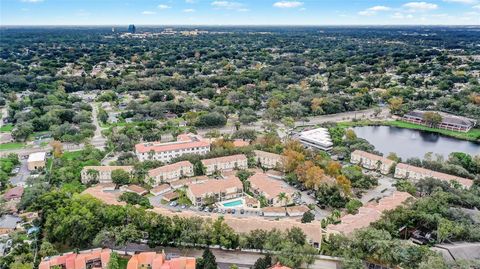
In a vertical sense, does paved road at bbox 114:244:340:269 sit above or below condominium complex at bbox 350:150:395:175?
below

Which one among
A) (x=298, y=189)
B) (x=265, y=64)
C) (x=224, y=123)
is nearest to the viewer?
(x=298, y=189)

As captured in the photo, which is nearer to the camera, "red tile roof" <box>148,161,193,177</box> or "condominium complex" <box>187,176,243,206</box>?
"condominium complex" <box>187,176,243,206</box>

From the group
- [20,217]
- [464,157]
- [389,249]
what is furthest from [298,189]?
[20,217]

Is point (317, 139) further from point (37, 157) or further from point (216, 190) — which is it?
point (37, 157)

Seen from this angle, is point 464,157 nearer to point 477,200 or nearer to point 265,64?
point 477,200

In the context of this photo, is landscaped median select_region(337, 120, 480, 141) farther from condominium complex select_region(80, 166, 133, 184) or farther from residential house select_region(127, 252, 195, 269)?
residential house select_region(127, 252, 195, 269)

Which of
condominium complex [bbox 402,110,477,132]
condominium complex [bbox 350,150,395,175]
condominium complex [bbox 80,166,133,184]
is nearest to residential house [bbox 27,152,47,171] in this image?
condominium complex [bbox 80,166,133,184]

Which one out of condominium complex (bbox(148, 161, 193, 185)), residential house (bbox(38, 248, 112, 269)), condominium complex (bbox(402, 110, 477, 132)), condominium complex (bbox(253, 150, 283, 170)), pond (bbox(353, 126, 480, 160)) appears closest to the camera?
residential house (bbox(38, 248, 112, 269))
